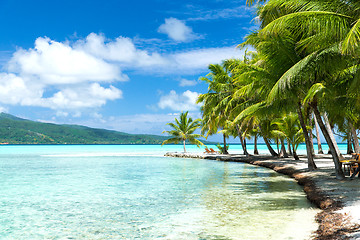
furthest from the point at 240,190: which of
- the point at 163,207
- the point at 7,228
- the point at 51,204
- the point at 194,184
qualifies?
the point at 7,228

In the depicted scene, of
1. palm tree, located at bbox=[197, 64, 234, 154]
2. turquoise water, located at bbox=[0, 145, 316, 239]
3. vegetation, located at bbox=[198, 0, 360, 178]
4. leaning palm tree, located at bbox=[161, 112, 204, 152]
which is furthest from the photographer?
leaning palm tree, located at bbox=[161, 112, 204, 152]

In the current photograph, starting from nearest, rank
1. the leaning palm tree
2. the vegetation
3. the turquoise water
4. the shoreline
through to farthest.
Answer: the shoreline → the turquoise water → the vegetation → the leaning palm tree

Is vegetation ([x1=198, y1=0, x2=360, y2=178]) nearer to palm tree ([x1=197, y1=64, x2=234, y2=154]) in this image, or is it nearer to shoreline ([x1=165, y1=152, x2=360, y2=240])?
shoreline ([x1=165, y1=152, x2=360, y2=240])

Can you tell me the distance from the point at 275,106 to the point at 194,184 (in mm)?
4849

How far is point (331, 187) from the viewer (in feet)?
30.8

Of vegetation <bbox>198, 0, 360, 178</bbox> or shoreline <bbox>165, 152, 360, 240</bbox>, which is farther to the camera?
vegetation <bbox>198, 0, 360, 178</bbox>

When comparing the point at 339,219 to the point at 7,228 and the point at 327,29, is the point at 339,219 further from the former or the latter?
the point at 7,228

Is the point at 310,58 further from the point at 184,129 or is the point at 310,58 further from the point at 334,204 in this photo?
the point at 184,129

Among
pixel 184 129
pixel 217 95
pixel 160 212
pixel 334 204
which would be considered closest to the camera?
pixel 334 204

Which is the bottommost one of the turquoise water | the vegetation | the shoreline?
the turquoise water

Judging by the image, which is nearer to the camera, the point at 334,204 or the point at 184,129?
the point at 334,204

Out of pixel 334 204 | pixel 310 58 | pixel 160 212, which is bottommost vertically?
pixel 160 212

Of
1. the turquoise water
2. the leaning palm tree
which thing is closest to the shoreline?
the turquoise water

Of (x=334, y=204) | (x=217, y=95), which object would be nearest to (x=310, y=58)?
(x=334, y=204)
